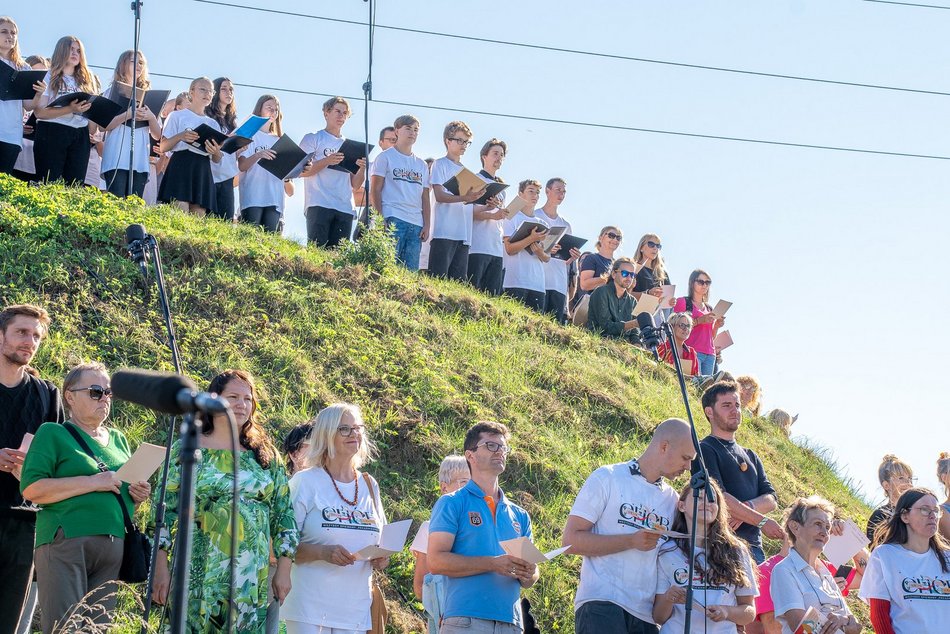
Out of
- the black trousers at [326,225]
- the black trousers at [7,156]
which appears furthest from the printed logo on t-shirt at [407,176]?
the black trousers at [7,156]

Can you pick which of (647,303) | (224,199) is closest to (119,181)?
(224,199)

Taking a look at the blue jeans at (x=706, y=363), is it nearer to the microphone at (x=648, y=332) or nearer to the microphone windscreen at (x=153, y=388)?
the microphone at (x=648, y=332)

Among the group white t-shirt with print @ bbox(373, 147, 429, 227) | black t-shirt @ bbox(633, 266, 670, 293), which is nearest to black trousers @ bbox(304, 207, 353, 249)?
white t-shirt with print @ bbox(373, 147, 429, 227)

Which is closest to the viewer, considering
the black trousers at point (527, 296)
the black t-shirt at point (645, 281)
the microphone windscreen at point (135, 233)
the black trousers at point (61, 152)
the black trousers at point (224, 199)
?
the microphone windscreen at point (135, 233)

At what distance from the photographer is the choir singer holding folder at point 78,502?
6.59 m

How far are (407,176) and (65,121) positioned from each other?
3.91 m

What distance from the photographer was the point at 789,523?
822cm

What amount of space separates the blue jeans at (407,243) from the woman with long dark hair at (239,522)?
799 cm

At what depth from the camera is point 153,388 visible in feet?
12.3

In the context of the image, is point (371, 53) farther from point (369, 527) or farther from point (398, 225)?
point (369, 527)

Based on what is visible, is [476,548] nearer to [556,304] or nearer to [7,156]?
[7,156]

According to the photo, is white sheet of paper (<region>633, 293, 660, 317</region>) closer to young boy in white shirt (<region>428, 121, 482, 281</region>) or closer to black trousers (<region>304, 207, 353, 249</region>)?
young boy in white shirt (<region>428, 121, 482, 281</region>)

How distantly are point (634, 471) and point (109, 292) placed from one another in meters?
5.78

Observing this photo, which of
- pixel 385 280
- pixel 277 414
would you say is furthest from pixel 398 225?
pixel 277 414
